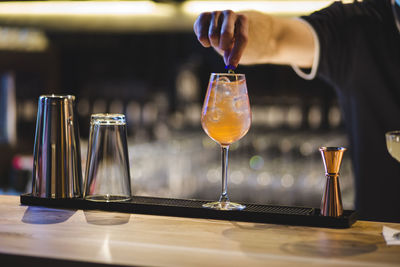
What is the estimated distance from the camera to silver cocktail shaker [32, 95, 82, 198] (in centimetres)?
144

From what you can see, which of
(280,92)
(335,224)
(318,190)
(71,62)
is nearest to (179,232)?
(335,224)

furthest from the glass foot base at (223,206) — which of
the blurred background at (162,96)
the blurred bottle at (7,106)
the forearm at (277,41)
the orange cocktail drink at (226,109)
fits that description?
the blurred bottle at (7,106)

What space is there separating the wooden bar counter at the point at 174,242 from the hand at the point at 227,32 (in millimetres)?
411

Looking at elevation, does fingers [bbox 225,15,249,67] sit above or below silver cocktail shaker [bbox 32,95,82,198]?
above

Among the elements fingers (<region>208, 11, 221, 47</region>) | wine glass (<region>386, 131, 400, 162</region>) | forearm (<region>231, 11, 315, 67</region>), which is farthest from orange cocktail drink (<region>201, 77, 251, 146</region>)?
forearm (<region>231, 11, 315, 67</region>)

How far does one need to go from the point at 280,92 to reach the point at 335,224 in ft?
11.3

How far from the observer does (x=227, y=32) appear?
4.41ft

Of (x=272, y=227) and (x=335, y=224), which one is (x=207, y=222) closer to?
(x=272, y=227)

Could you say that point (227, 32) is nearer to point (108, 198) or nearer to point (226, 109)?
point (226, 109)

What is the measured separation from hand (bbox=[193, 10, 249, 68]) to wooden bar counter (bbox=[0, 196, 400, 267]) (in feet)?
1.35

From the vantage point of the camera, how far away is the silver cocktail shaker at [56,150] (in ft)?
4.74

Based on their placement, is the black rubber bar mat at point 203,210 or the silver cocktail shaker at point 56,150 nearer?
the black rubber bar mat at point 203,210

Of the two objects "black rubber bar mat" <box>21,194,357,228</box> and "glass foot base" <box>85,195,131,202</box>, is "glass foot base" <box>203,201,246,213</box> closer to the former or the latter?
"black rubber bar mat" <box>21,194,357,228</box>

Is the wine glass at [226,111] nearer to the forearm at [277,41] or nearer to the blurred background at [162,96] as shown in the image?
the forearm at [277,41]
